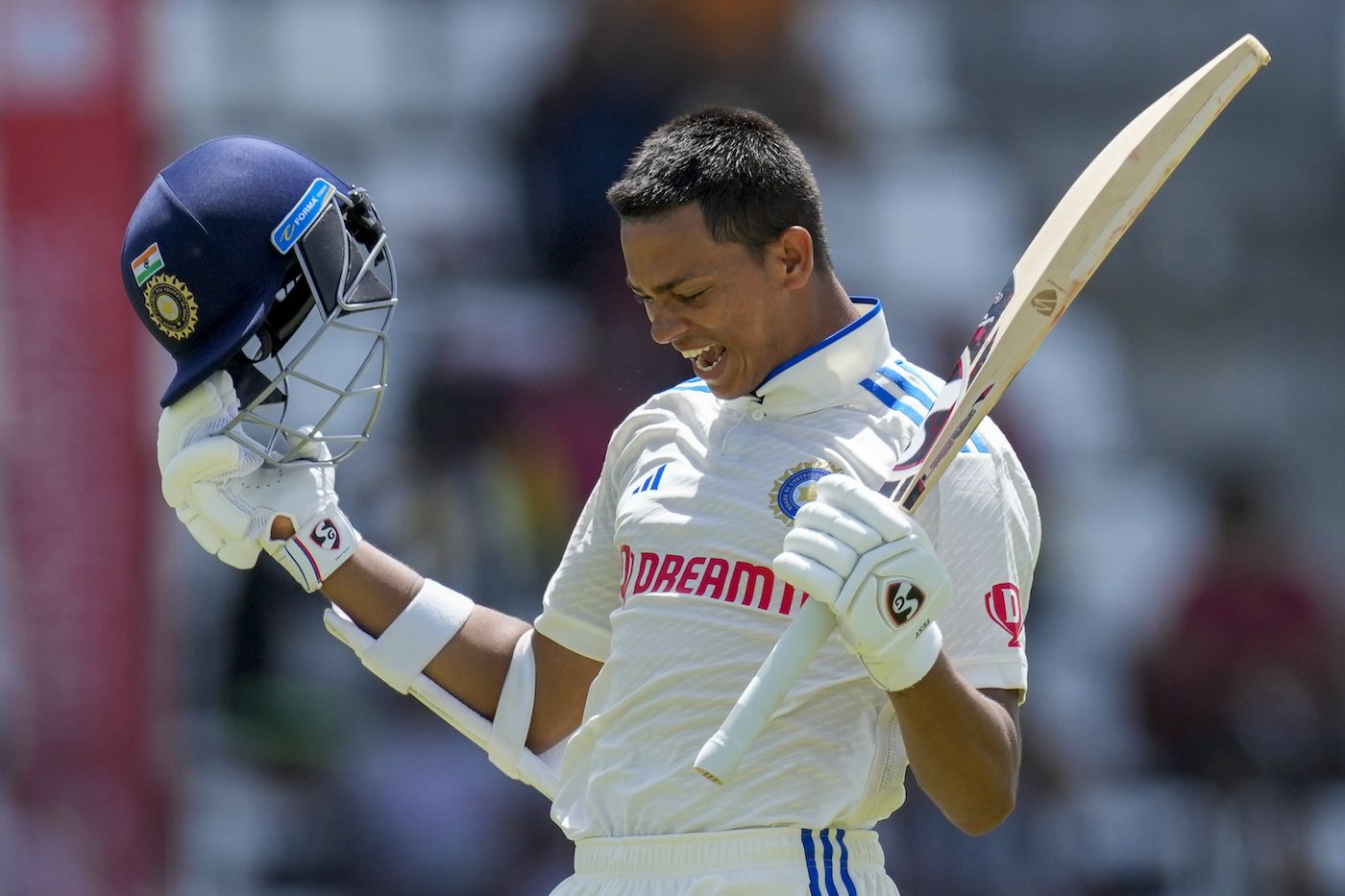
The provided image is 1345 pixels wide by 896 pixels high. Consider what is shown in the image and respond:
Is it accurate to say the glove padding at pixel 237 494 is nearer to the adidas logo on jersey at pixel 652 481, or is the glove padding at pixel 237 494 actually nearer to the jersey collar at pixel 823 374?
the adidas logo on jersey at pixel 652 481

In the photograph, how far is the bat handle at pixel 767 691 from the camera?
2.07 meters

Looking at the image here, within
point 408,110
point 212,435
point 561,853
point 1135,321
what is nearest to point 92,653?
point 561,853

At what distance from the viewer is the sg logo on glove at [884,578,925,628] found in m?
2.05

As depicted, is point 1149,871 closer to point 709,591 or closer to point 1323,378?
point 1323,378

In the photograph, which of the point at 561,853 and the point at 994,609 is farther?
the point at 561,853

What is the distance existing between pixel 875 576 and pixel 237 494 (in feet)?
3.20

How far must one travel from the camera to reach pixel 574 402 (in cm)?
579

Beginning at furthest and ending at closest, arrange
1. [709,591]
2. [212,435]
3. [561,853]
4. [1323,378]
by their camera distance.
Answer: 1. [1323,378]
2. [561,853]
3. [212,435]
4. [709,591]

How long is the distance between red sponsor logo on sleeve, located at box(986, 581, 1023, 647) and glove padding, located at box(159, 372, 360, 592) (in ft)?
2.97

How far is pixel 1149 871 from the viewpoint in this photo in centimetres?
570

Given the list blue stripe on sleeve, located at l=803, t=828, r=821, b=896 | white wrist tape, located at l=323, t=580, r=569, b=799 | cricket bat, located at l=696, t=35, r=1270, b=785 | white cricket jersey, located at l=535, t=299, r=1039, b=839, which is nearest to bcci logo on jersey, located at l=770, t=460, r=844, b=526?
white cricket jersey, located at l=535, t=299, r=1039, b=839

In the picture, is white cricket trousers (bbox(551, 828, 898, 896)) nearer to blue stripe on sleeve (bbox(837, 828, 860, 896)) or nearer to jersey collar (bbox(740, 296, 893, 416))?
blue stripe on sleeve (bbox(837, 828, 860, 896))

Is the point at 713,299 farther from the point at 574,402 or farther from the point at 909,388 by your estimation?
the point at 574,402

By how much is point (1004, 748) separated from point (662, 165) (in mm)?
790
